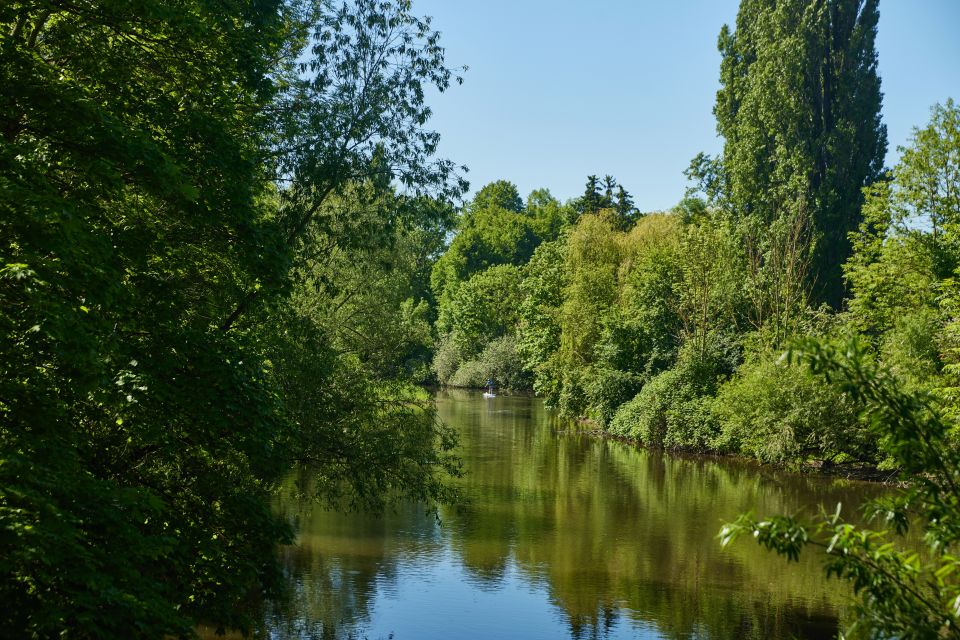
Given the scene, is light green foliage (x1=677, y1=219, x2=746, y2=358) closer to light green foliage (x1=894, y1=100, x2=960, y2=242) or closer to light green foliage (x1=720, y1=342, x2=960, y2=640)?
light green foliage (x1=894, y1=100, x2=960, y2=242)

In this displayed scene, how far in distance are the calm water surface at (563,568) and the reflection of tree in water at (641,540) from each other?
5cm

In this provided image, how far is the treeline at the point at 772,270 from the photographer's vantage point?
30.2 m

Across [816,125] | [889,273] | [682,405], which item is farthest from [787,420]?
[816,125]

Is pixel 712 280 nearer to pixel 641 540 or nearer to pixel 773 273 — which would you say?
pixel 773 273

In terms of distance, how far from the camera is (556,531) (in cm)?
2172

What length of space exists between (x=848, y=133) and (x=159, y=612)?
3972 centimetres

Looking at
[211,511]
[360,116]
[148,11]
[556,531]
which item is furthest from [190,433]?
[556,531]

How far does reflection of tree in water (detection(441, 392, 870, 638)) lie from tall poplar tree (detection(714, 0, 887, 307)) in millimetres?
13166

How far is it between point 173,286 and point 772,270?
31516mm

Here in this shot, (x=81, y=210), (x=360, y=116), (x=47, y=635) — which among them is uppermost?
(x=360, y=116)

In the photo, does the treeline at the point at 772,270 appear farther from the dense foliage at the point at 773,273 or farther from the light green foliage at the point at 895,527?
the light green foliage at the point at 895,527

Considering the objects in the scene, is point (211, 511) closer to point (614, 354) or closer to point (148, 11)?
point (148, 11)

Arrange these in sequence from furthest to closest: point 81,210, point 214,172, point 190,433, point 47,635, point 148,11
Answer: point 214,172, point 190,433, point 148,11, point 81,210, point 47,635

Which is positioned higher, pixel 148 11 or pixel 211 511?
pixel 148 11
